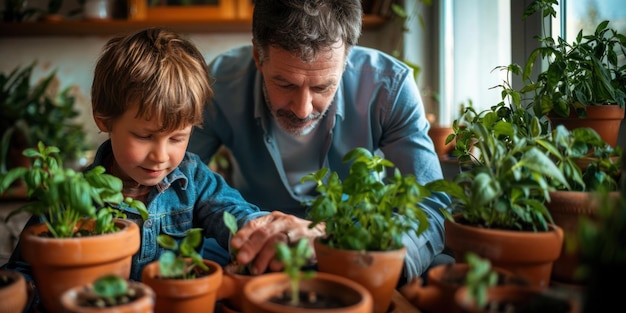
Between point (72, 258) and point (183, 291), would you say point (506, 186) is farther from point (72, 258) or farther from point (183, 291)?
point (72, 258)

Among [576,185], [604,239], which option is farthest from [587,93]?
[604,239]

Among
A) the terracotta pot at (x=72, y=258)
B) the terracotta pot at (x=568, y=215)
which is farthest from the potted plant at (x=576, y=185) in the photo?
the terracotta pot at (x=72, y=258)

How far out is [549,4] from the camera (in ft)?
4.01

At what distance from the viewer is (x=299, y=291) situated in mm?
763

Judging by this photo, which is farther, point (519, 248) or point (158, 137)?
point (158, 137)

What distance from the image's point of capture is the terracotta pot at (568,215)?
888 millimetres

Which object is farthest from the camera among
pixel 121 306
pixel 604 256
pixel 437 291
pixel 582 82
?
pixel 582 82

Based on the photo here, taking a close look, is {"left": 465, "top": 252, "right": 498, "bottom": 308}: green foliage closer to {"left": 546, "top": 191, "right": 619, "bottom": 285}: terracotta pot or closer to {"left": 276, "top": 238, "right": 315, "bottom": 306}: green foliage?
{"left": 276, "top": 238, "right": 315, "bottom": 306}: green foliage

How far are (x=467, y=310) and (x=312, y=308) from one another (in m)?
0.19

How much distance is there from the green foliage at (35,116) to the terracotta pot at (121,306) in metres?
3.17

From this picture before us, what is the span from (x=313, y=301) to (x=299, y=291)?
4cm

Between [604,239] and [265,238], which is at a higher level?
[604,239]

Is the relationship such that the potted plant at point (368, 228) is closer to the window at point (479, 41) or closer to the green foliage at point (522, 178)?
the green foliage at point (522, 178)

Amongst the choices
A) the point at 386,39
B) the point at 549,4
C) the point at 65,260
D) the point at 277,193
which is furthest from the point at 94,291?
the point at 386,39
